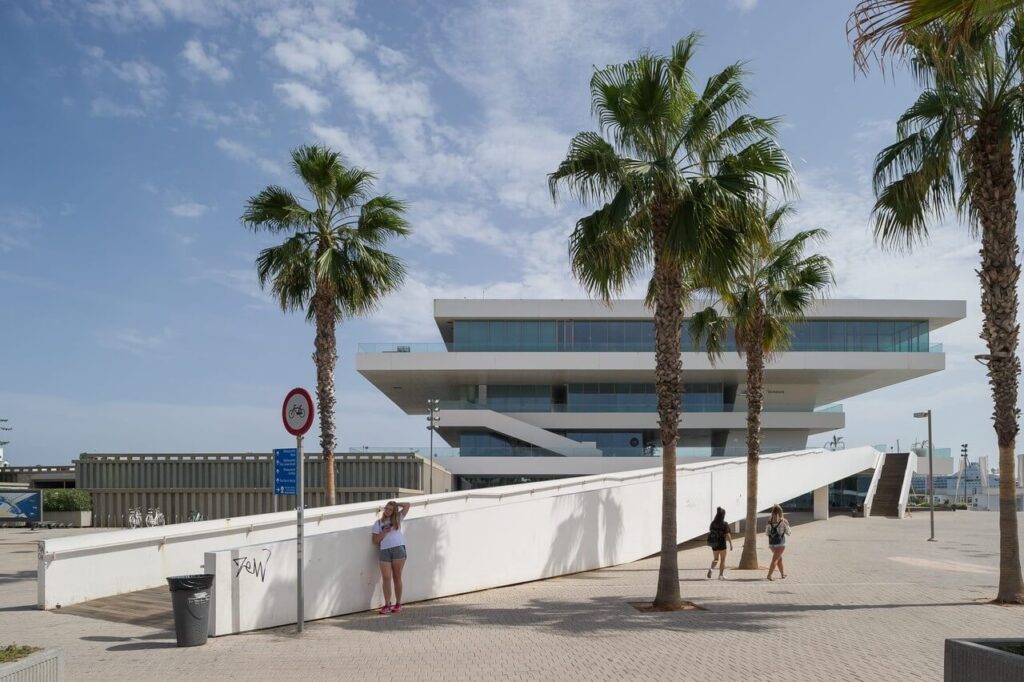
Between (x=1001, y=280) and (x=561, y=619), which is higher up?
(x=1001, y=280)

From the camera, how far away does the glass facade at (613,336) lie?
52531mm

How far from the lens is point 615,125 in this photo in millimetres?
15562

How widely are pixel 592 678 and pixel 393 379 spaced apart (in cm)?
4663

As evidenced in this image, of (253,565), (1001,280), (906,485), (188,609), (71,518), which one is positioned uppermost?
(1001,280)

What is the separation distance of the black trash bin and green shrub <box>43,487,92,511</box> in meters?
27.7

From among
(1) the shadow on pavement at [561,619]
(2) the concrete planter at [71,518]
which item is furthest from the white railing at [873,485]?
(2) the concrete planter at [71,518]

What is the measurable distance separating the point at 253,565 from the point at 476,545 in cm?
488

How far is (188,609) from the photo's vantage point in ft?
34.8

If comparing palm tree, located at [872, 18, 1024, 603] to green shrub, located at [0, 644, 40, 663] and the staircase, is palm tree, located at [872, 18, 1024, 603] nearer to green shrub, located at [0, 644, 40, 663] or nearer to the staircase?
green shrub, located at [0, 644, 40, 663]

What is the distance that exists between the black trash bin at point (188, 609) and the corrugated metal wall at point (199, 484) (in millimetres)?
20780

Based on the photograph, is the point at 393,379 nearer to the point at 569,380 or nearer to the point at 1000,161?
the point at 569,380

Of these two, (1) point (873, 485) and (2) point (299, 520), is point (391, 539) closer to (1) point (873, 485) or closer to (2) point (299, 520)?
(2) point (299, 520)

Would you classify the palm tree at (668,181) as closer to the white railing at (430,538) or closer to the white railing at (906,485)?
the white railing at (430,538)

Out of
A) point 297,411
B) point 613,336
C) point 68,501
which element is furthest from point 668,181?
point 613,336
